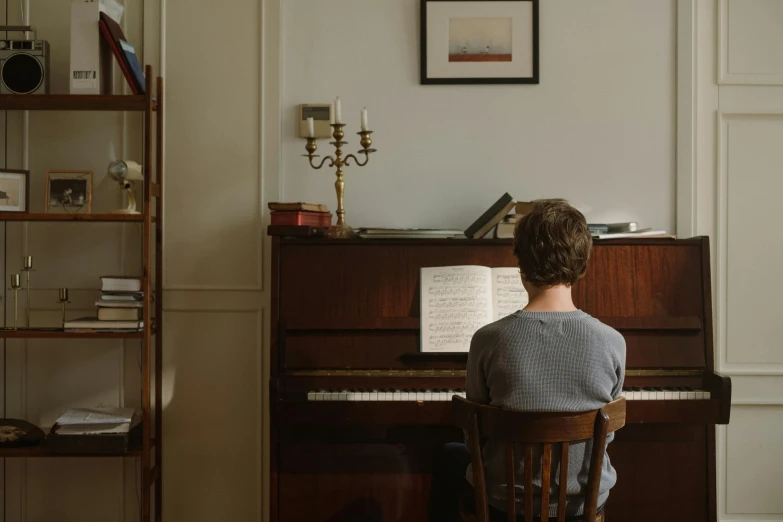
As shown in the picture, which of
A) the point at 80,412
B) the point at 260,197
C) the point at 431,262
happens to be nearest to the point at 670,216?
the point at 431,262

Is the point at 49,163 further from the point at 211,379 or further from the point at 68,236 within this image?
the point at 211,379

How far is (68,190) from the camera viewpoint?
8.91 feet

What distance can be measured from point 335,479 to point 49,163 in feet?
5.90

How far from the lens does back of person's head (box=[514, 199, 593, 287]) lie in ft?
5.39

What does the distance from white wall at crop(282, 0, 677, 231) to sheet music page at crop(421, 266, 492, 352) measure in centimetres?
61

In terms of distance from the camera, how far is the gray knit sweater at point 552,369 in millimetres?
1581

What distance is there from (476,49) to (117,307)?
1.80m

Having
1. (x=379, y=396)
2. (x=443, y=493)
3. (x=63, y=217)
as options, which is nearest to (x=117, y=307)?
(x=63, y=217)

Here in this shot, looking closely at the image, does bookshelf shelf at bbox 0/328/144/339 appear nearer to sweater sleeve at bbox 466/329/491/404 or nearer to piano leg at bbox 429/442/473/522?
piano leg at bbox 429/442/473/522

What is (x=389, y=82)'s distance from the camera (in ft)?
9.68

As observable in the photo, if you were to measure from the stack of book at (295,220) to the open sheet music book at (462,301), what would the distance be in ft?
1.44

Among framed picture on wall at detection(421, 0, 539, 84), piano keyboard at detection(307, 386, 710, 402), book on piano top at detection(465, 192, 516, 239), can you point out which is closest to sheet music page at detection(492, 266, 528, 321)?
book on piano top at detection(465, 192, 516, 239)

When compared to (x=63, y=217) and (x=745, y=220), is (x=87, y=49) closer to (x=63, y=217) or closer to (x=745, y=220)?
(x=63, y=217)

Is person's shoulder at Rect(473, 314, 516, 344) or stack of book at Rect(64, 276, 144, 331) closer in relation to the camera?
person's shoulder at Rect(473, 314, 516, 344)
